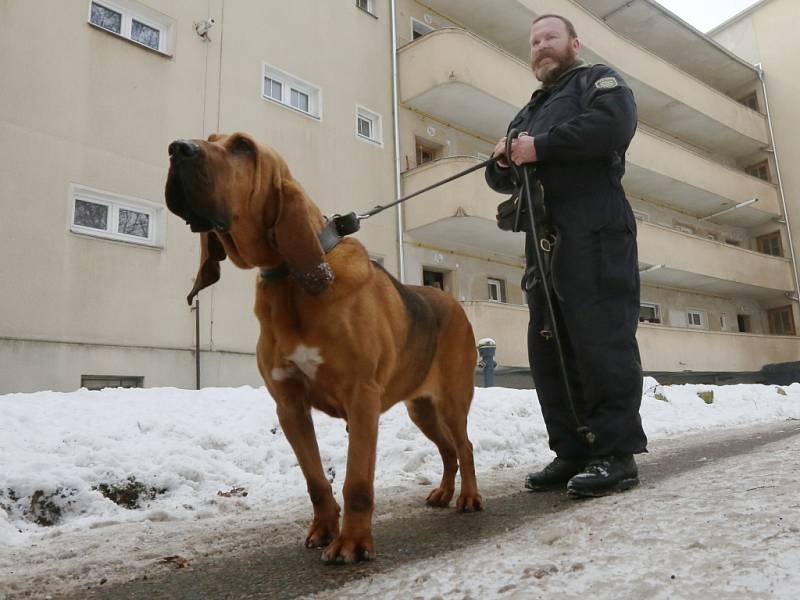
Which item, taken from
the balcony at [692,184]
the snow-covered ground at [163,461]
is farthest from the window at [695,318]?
the snow-covered ground at [163,461]

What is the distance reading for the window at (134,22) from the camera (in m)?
9.79

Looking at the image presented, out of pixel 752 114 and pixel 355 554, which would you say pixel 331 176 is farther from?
pixel 752 114

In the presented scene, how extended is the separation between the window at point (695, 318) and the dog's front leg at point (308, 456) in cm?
2206

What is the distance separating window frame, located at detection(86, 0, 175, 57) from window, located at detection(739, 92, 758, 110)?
24.6 m

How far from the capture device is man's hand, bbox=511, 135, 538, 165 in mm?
3102

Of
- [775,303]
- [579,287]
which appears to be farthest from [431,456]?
[775,303]

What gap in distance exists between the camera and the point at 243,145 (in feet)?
6.86

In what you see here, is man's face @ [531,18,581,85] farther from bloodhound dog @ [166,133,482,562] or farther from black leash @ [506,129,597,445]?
bloodhound dog @ [166,133,482,562]

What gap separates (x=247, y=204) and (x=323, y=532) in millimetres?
1230

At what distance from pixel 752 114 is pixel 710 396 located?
1940 cm

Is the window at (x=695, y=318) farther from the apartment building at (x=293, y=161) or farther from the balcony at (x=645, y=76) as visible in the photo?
the balcony at (x=645, y=76)

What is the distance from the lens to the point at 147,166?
32.2ft

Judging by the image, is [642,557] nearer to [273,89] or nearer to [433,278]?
[273,89]

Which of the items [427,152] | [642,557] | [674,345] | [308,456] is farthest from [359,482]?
[674,345]
